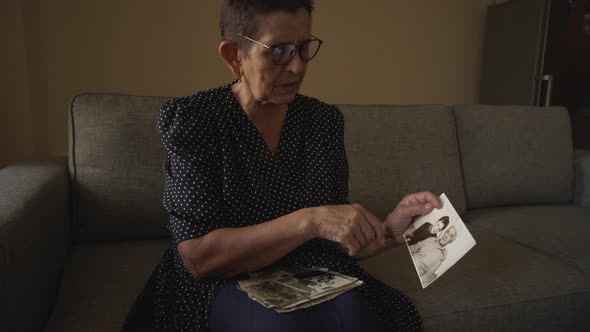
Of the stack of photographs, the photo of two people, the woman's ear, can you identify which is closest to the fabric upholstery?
the woman's ear

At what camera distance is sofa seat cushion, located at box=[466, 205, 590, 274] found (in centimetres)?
141

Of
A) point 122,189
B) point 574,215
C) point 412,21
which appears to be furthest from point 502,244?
point 412,21

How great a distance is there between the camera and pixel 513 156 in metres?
1.91

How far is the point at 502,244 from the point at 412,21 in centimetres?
218

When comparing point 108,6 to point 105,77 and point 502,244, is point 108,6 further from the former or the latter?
point 502,244

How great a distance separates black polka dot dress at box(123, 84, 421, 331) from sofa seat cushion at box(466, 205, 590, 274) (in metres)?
0.73

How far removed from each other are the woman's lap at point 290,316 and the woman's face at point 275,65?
1.38 ft

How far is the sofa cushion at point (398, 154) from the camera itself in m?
1.63

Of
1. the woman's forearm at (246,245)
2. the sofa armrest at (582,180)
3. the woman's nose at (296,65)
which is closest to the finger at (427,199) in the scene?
the woman's forearm at (246,245)

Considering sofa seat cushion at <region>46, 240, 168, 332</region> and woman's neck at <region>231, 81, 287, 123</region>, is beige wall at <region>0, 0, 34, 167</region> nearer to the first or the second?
sofa seat cushion at <region>46, 240, 168, 332</region>

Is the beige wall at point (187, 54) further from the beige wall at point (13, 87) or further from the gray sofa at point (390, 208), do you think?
the gray sofa at point (390, 208)

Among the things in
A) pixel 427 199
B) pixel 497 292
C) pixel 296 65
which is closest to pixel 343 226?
pixel 427 199

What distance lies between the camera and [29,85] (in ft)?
7.45

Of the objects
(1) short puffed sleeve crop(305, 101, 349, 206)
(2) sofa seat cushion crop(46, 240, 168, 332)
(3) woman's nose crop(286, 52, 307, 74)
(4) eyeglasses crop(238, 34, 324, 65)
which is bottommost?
(2) sofa seat cushion crop(46, 240, 168, 332)
